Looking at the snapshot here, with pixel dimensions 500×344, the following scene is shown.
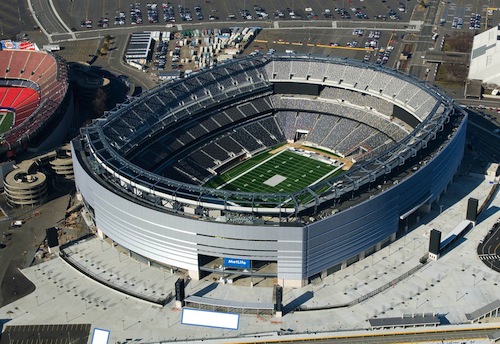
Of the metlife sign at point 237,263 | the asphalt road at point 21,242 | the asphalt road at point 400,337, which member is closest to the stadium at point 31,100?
the asphalt road at point 21,242

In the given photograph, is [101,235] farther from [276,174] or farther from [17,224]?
[276,174]

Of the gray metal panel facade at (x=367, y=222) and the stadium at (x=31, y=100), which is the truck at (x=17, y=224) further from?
the gray metal panel facade at (x=367, y=222)

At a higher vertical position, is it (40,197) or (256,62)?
(256,62)

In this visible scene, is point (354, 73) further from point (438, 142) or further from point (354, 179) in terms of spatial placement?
point (354, 179)

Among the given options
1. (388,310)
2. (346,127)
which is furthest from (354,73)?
(388,310)

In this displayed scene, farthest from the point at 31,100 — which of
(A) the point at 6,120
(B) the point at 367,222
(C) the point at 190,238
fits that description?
(B) the point at 367,222
